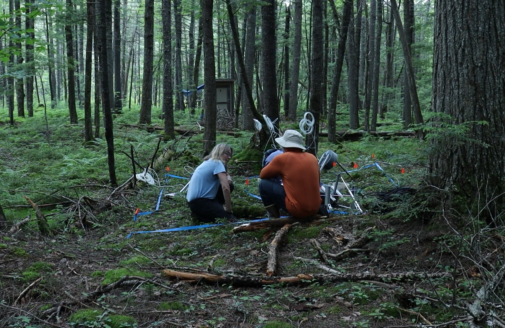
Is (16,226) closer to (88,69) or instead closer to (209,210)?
(209,210)

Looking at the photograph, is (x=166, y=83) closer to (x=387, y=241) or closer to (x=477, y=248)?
(x=387, y=241)

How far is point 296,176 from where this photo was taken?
6004 millimetres

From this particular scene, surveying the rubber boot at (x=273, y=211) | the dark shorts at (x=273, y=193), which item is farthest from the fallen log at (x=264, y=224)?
the rubber boot at (x=273, y=211)

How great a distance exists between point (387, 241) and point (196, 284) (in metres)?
2.02

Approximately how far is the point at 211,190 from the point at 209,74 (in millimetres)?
4274

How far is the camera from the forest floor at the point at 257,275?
333 cm

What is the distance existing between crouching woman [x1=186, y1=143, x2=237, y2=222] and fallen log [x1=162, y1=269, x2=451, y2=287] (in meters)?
2.41

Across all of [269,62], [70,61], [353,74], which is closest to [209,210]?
[269,62]

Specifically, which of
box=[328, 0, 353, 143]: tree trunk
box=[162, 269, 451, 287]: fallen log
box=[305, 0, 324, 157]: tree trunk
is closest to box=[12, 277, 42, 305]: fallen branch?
box=[162, 269, 451, 287]: fallen log

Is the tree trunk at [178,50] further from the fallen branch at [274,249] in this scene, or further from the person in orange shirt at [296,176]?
the fallen branch at [274,249]

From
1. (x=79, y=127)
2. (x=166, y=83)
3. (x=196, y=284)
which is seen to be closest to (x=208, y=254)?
(x=196, y=284)

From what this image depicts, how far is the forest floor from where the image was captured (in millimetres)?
3332

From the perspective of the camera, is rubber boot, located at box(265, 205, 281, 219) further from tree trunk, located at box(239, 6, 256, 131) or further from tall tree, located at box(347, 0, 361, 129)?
tall tree, located at box(347, 0, 361, 129)

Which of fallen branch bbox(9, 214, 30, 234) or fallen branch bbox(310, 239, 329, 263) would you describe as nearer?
fallen branch bbox(310, 239, 329, 263)
